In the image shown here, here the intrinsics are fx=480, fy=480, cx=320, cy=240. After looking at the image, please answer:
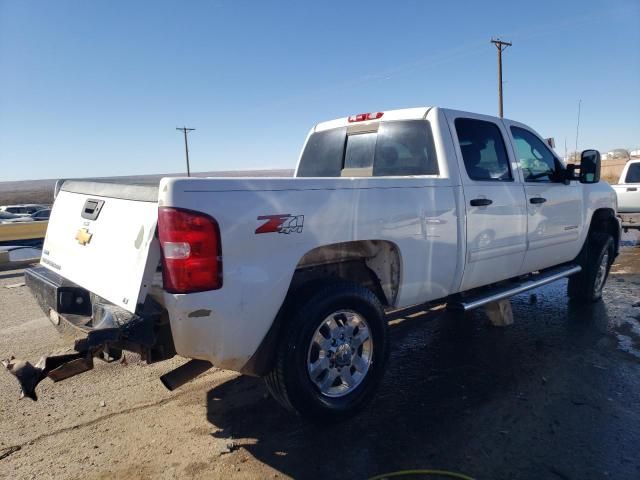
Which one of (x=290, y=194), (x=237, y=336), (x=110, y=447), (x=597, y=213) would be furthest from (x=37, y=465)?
(x=597, y=213)

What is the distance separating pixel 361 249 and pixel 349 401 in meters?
1.03

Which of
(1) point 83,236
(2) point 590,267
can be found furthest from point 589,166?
(1) point 83,236

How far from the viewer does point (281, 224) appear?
267 centimetres

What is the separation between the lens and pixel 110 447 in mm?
2922

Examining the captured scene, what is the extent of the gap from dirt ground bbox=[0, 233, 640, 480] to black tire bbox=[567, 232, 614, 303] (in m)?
1.22

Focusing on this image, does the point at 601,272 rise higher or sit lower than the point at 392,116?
lower

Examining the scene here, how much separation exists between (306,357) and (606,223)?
4.98 m

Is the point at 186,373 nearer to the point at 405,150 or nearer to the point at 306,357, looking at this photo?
the point at 306,357

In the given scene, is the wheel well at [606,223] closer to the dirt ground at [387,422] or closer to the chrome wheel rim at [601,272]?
the chrome wheel rim at [601,272]

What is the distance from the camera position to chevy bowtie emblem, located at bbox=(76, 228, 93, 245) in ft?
9.74

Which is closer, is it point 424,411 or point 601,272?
point 424,411

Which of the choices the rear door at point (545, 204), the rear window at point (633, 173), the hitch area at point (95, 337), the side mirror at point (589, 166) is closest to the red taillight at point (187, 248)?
the hitch area at point (95, 337)

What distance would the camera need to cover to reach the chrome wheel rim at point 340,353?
301 cm

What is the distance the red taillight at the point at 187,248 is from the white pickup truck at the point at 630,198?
1088 centimetres
